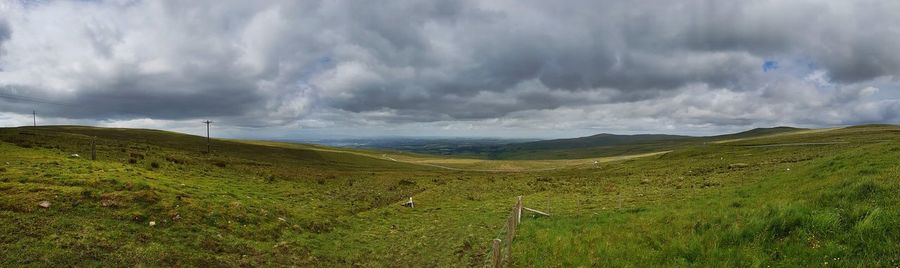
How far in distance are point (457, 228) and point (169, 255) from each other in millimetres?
14813

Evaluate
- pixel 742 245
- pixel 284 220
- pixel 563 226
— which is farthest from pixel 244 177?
pixel 742 245

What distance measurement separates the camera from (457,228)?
24250mm

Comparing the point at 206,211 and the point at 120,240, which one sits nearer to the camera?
Answer: the point at 120,240

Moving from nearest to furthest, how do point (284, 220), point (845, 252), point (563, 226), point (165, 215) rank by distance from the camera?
point (845, 252) → point (165, 215) → point (563, 226) → point (284, 220)

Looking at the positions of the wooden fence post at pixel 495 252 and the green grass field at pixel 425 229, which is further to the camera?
the green grass field at pixel 425 229

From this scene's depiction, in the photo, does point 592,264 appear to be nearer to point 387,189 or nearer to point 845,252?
point 845,252

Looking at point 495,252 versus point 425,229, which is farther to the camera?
point 425,229

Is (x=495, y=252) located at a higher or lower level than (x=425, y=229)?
higher

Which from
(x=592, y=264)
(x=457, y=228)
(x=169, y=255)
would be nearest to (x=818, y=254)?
(x=592, y=264)

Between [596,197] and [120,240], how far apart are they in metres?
32.5

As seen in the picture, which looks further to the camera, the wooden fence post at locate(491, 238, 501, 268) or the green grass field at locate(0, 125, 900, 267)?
the green grass field at locate(0, 125, 900, 267)

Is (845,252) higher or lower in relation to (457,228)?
higher

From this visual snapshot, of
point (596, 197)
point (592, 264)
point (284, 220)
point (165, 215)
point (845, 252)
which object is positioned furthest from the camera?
point (596, 197)

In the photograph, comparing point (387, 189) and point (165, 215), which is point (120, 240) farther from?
point (387, 189)
